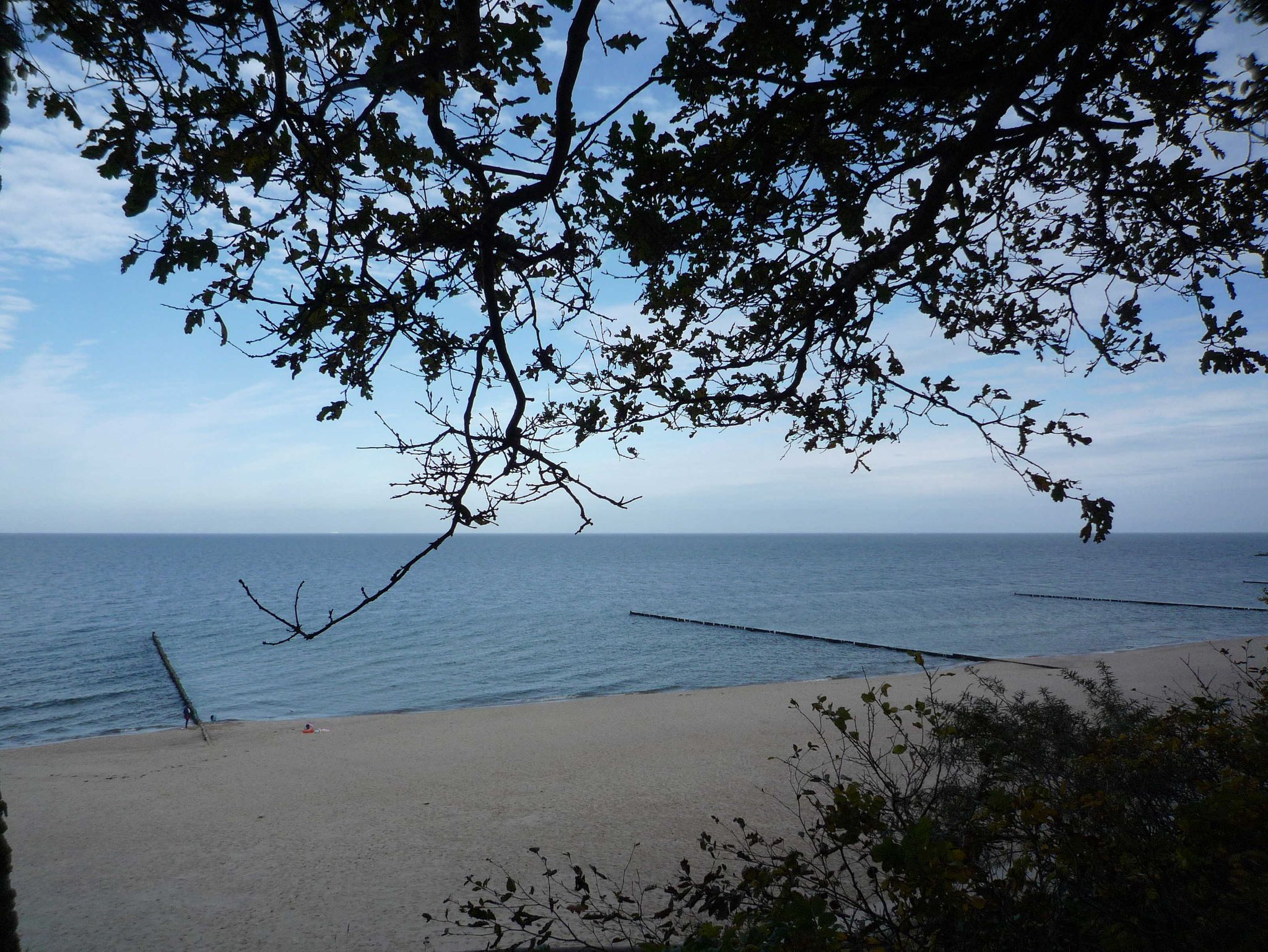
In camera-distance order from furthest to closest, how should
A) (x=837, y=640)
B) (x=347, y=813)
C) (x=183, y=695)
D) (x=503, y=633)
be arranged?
1. (x=503, y=633)
2. (x=837, y=640)
3. (x=183, y=695)
4. (x=347, y=813)

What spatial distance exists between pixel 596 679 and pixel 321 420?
81.0 ft

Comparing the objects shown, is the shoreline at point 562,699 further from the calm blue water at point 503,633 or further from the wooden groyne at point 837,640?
the calm blue water at point 503,633

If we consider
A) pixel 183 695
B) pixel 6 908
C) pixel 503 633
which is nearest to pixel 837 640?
pixel 503 633

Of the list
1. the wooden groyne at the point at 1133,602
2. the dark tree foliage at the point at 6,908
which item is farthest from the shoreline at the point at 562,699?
the wooden groyne at the point at 1133,602

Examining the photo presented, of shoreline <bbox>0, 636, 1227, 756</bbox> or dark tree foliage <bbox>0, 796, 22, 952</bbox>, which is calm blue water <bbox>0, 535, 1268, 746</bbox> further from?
dark tree foliage <bbox>0, 796, 22, 952</bbox>

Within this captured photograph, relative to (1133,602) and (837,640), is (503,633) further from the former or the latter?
(1133,602)

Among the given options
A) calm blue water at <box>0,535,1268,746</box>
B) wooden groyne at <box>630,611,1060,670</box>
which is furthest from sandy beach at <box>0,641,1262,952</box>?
wooden groyne at <box>630,611,1060,670</box>

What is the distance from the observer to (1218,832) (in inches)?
94.0

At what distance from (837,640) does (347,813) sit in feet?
87.1

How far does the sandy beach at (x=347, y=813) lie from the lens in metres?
7.66

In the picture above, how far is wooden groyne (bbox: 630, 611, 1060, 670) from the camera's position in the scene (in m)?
24.8

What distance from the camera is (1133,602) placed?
156 feet

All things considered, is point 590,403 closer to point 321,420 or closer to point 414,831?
point 321,420

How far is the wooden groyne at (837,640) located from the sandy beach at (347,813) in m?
6.36
